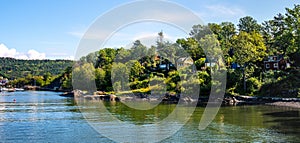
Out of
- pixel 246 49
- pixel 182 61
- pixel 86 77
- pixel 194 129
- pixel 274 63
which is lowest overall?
pixel 194 129

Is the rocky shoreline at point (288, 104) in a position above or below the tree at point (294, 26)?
below

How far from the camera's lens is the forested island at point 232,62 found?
62000 millimetres

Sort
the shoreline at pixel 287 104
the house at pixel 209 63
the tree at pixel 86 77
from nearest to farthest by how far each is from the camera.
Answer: the shoreline at pixel 287 104
the house at pixel 209 63
the tree at pixel 86 77

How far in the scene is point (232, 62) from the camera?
73.9m

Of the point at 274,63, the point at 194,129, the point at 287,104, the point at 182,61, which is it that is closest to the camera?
the point at 194,129

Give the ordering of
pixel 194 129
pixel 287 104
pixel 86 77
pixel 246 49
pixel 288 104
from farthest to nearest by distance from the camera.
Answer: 1. pixel 86 77
2. pixel 246 49
3. pixel 287 104
4. pixel 288 104
5. pixel 194 129

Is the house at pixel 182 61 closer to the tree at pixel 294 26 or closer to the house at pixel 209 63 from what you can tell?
the house at pixel 209 63

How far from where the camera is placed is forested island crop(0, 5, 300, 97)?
2441 inches

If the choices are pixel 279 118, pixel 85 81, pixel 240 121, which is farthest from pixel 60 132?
pixel 85 81

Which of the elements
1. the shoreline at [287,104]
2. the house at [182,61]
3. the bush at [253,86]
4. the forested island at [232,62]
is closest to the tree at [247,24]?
the forested island at [232,62]

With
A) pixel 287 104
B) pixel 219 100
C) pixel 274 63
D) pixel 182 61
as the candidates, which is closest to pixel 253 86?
pixel 219 100

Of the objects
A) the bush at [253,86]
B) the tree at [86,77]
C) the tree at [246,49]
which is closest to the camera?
the bush at [253,86]

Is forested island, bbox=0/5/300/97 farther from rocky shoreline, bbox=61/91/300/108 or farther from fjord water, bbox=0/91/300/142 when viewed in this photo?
fjord water, bbox=0/91/300/142

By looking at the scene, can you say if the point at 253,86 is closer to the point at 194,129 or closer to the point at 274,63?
the point at 274,63
